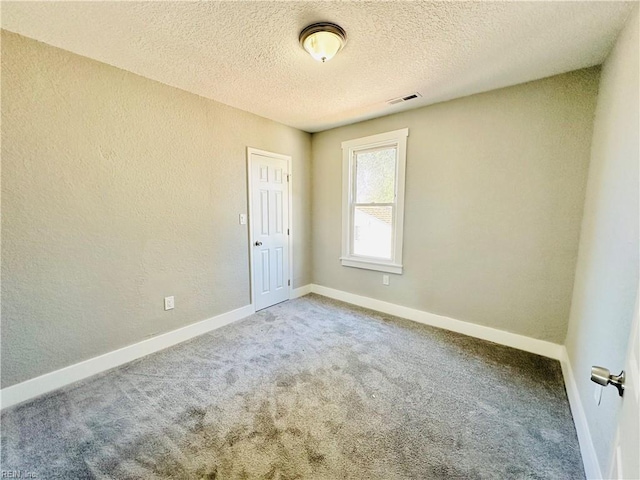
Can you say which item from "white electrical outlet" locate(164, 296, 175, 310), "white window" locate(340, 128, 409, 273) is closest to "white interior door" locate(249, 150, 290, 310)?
"white window" locate(340, 128, 409, 273)

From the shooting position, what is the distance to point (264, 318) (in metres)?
3.18

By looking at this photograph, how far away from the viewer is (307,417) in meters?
1.67

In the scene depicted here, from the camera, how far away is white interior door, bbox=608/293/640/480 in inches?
23.7

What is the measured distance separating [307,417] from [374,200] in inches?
100

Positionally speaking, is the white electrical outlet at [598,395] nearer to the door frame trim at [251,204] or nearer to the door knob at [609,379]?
the door knob at [609,379]

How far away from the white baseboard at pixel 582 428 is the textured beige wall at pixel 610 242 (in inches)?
1.8

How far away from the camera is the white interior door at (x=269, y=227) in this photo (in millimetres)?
3279

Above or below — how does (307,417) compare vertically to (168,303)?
below

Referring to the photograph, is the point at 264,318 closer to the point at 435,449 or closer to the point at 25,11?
the point at 435,449

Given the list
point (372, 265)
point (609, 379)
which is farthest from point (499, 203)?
point (609, 379)

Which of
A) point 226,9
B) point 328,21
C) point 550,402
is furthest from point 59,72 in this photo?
point 550,402

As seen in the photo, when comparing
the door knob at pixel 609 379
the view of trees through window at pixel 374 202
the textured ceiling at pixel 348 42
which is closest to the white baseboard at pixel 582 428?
the door knob at pixel 609 379

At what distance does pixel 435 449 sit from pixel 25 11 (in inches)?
134

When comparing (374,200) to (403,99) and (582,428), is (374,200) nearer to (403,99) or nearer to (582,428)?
(403,99)
